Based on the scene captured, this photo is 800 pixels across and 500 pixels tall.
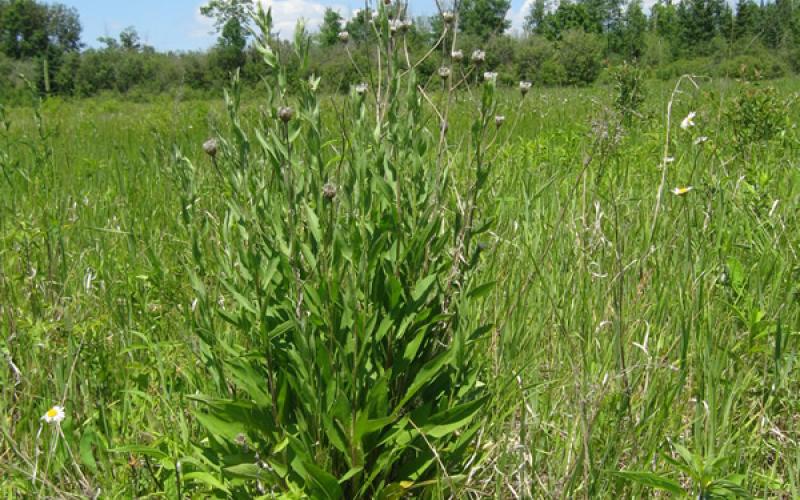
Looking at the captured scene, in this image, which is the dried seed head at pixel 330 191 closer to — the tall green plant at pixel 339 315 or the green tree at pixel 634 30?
the tall green plant at pixel 339 315

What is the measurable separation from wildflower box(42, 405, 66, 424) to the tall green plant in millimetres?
360

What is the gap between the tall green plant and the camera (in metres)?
1.33

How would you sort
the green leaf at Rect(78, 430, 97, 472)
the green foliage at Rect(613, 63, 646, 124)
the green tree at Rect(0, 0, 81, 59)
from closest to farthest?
the green leaf at Rect(78, 430, 97, 472) → the green foliage at Rect(613, 63, 646, 124) → the green tree at Rect(0, 0, 81, 59)

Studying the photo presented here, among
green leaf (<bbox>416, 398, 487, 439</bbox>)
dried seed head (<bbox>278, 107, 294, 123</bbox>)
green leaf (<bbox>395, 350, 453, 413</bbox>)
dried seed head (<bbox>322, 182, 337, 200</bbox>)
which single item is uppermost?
dried seed head (<bbox>278, 107, 294, 123</bbox>)

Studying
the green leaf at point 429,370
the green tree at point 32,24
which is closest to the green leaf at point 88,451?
the green leaf at point 429,370

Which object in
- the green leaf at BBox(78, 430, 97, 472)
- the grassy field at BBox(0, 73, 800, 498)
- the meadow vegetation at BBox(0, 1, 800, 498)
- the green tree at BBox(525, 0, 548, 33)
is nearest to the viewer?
the meadow vegetation at BBox(0, 1, 800, 498)

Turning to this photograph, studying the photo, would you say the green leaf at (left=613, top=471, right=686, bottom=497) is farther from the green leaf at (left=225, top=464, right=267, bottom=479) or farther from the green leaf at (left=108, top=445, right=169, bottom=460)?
the green leaf at (left=108, top=445, right=169, bottom=460)

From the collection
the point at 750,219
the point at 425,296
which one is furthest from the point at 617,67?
the point at 425,296

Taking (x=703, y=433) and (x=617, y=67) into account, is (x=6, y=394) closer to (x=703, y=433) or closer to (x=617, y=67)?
(x=703, y=433)

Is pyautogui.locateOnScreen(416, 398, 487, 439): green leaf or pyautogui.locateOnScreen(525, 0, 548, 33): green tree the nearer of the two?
pyautogui.locateOnScreen(416, 398, 487, 439): green leaf

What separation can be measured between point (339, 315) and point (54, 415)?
0.82m

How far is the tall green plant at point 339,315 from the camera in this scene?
1.33 metres

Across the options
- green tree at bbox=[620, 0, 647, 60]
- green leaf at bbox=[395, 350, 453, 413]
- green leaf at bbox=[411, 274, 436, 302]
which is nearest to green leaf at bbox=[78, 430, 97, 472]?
green leaf at bbox=[395, 350, 453, 413]

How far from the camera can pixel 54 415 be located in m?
1.67
